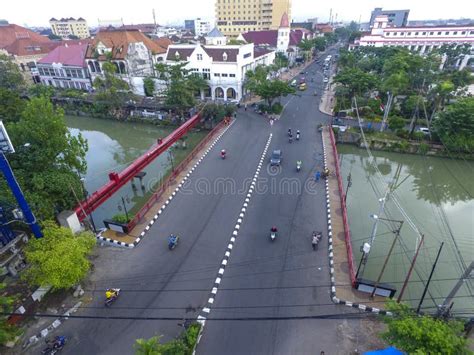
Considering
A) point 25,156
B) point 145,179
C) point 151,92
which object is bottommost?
point 145,179

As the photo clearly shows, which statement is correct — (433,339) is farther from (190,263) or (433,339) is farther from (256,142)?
(256,142)

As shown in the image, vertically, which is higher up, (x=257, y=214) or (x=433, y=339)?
(x=433, y=339)

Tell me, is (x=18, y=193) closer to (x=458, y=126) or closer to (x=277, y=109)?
(x=277, y=109)

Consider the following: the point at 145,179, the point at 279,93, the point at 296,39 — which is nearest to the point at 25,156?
the point at 145,179

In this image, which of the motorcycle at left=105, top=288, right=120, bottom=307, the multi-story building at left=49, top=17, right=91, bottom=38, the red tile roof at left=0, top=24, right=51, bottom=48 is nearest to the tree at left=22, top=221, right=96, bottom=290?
the motorcycle at left=105, top=288, right=120, bottom=307

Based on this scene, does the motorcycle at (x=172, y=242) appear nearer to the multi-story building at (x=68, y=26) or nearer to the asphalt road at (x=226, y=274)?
the asphalt road at (x=226, y=274)

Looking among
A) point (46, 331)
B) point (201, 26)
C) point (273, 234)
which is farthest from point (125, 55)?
Answer: point (201, 26)

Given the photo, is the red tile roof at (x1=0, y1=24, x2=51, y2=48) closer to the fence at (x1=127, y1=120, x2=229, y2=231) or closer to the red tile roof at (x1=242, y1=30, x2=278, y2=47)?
the red tile roof at (x1=242, y1=30, x2=278, y2=47)
